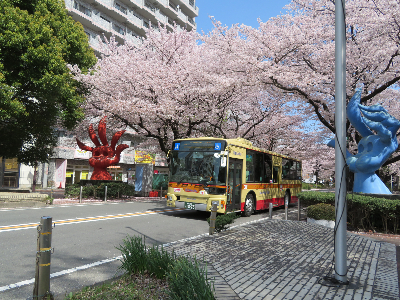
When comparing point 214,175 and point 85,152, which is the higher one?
point 85,152

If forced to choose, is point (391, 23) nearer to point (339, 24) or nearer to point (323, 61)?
point (323, 61)

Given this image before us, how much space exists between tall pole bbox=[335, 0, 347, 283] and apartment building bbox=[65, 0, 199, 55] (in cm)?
2767

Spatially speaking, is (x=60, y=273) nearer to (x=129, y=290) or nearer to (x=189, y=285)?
(x=129, y=290)

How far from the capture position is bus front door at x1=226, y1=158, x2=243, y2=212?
12094mm

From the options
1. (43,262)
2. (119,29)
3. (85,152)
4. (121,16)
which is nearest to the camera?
(43,262)

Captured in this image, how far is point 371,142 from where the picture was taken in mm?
11000

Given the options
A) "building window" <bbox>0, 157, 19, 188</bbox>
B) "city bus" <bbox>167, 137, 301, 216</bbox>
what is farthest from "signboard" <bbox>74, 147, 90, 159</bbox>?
"city bus" <bbox>167, 137, 301, 216</bbox>

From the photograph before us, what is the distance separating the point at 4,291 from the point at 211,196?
7902 millimetres

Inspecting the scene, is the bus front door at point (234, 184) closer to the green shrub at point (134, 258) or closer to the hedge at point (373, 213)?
the hedge at point (373, 213)

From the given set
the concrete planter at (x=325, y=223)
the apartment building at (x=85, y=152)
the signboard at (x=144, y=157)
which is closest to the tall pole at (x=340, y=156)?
the concrete planter at (x=325, y=223)

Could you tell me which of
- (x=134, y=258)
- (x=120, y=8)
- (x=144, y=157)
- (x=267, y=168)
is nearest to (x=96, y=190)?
(x=267, y=168)

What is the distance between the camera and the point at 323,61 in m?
14.0

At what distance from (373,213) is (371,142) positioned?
260 centimetres

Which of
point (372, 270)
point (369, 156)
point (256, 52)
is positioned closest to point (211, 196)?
point (369, 156)
